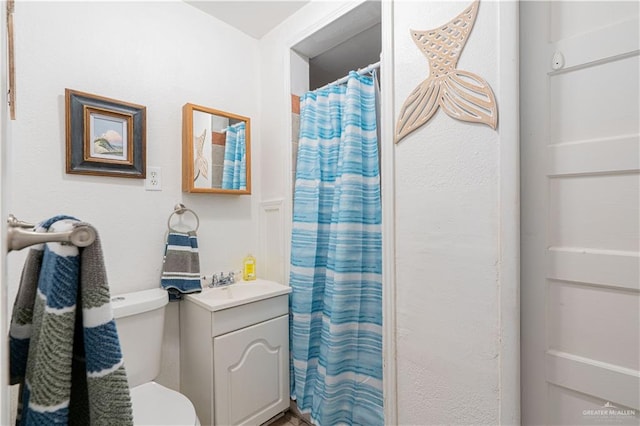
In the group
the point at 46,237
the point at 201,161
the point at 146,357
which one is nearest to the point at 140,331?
the point at 146,357

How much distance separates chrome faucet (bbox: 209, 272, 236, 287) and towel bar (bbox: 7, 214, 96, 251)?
49.6 inches

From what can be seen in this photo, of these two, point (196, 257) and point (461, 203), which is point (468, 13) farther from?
point (196, 257)

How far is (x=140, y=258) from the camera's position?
1.38 metres

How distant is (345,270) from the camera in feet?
4.52

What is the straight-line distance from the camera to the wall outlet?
4.60 ft

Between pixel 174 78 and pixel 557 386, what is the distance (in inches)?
75.9

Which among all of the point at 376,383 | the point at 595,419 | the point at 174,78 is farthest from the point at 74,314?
the point at 174,78

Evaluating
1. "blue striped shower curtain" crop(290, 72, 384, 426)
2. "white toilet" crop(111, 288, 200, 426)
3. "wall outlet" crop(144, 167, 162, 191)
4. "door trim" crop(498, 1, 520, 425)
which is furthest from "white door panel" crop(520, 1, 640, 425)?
"wall outlet" crop(144, 167, 162, 191)

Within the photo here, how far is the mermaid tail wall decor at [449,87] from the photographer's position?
0.89 metres

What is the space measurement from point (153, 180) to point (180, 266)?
1.41 feet

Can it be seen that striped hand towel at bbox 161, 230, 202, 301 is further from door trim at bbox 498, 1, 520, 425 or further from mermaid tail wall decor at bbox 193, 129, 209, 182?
door trim at bbox 498, 1, 520, 425

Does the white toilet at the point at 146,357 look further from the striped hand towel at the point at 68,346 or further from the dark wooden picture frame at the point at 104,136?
the striped hand towel at the point at 68,346

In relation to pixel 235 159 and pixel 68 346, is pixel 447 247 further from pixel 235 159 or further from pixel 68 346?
pixel 235 159

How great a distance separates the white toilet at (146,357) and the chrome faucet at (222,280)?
298 millimetres
